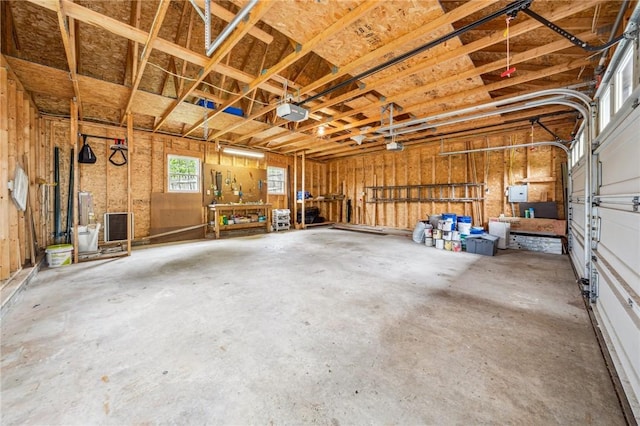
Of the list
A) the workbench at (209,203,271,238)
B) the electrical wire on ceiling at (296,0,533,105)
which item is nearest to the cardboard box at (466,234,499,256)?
the electrical wire on ceiling at (296,0,533,105)

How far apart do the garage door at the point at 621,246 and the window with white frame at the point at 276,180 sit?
8.85 m

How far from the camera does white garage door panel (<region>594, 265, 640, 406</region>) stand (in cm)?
155

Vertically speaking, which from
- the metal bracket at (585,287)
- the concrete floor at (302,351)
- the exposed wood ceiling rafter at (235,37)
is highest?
the exposed wood ceiling rafter at (235,37)

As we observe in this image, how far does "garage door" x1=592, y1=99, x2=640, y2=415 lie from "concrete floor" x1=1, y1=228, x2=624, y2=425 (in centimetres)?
18

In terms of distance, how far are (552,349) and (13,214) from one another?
22.7 feet

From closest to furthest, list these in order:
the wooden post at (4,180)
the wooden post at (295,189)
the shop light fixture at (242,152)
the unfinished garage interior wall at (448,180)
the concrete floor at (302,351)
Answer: the concrete floor at (302,351) < the wooden post at (4,180) < the unfinished garage interior wall at (448,180) < the shop light fixture at (242,152) < the wooden post at (295,189)

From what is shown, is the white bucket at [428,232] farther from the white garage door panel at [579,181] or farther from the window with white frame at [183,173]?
the window with white frame at [183,173]

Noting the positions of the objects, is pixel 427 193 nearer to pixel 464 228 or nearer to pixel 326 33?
pixel 464 228

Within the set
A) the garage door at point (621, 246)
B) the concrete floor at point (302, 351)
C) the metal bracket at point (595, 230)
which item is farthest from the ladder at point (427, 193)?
the garage door at point (621, 246)

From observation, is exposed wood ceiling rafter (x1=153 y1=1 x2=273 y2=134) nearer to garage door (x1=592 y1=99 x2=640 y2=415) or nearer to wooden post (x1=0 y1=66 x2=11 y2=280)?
wooden post (x1=0 y1=66 x2=11 y2=280)

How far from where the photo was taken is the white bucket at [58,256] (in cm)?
431

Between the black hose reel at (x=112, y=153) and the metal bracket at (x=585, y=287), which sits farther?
the black hose reel at (x=112, y=153)

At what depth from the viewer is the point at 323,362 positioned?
1813 millimetres

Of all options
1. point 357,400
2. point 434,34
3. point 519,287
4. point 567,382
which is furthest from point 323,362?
point 434,34
